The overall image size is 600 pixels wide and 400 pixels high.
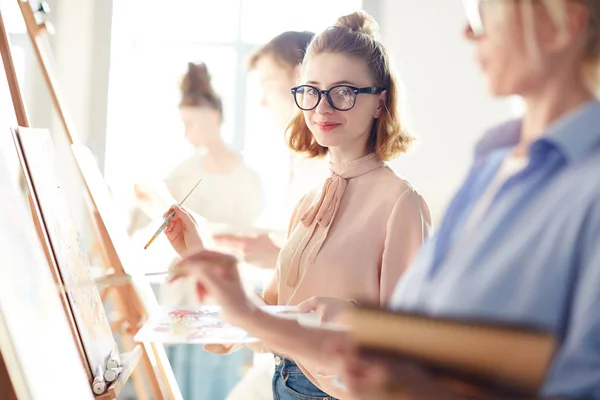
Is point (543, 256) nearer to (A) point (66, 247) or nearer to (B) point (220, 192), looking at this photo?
(B) point (220, 192)

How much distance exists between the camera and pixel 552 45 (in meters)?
0.59

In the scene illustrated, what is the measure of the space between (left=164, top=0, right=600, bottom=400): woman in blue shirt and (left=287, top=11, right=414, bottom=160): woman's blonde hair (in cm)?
30

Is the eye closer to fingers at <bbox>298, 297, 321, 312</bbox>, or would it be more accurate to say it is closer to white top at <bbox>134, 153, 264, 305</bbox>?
fingers at <bbox>298, 297, 321, 312</bbox>

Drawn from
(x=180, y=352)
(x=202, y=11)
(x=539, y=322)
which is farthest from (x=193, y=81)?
(x=539, y=322)

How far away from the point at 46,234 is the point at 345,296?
0.68 metres

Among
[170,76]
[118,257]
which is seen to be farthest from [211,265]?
[170,76]

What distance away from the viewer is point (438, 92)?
913 millimetres

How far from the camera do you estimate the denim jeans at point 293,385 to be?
1.21 m

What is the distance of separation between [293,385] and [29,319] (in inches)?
18.1

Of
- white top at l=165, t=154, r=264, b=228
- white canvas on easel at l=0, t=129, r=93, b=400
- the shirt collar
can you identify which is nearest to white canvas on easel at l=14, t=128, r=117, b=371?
white canvas on easel at l=0, t=129, r=93, b=400

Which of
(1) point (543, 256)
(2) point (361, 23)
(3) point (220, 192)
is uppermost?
(2) point (361, 23)

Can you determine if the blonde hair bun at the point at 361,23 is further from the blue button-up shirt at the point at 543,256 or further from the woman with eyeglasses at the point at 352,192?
the blue button-up shirt at the point at 543,256

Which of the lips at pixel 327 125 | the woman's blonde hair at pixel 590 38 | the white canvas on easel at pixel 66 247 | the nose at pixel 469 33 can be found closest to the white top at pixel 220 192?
the white canvas on easel at pixel 66 247

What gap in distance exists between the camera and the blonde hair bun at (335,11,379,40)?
993mm
